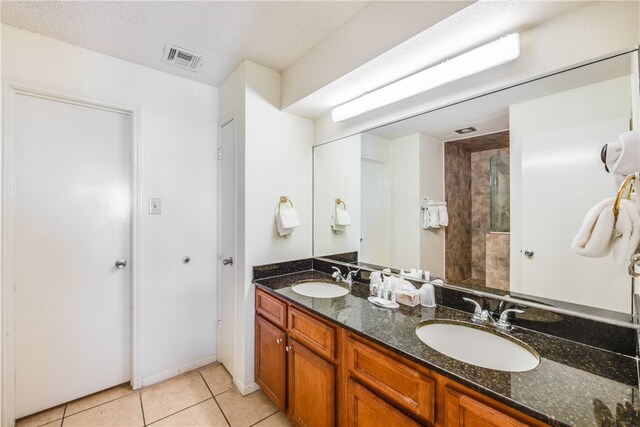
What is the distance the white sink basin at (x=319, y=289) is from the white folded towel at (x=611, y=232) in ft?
3.95

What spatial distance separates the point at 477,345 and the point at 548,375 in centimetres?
32

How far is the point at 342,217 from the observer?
2102mm

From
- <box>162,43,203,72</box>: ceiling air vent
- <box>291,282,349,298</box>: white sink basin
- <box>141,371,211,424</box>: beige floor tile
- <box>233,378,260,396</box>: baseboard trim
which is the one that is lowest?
<box>141,371,211,424</box>: beige floor tile

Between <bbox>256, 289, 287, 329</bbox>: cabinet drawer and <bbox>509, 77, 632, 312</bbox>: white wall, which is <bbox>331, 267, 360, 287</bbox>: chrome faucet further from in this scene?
<bbox>509, 77, 632, 312</bbox>: white wall

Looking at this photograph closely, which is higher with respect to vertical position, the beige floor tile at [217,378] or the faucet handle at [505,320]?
the faucet handle at [505,320]

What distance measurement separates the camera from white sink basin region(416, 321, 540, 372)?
1.00 meters

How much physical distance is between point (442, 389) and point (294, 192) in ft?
5.32

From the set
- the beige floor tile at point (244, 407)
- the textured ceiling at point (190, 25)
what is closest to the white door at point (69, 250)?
the textured ceiling at point (190, 25)

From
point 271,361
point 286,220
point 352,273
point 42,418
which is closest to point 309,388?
point 271,361

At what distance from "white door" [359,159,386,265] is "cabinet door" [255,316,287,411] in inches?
30.9

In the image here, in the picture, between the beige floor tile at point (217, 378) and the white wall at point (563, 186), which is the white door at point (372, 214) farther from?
the beige floor tile at point (217, 378)

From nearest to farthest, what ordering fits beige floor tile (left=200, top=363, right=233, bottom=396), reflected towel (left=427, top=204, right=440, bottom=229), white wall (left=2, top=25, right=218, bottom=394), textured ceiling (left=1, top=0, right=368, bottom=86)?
1. textured ceiling (left=1, top=0, right=368, bottom=86)
2. reflected towel (left=427, top=204, right=440, bottom=229)
3. white wall (left=2, top=25, right=218, bottom=394)
4. beige floor tile (left=200, top=363, right=233, bottom=396)

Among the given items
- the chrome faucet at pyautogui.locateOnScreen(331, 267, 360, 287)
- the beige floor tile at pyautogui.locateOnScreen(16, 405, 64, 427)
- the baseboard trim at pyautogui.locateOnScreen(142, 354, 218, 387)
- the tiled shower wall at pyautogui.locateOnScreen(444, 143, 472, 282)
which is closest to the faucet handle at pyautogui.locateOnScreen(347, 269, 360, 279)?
the chrome faucet at pyautogui.locateOnScreen(331, 267, 360, 287)

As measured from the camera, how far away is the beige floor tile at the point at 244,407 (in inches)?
65.4
